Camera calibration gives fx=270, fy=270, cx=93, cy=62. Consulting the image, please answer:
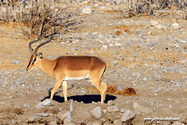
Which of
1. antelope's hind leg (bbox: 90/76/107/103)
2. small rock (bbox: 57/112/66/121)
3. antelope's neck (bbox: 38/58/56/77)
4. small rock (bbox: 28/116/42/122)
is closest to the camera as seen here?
small rock (bbox: 28/116/42/122)

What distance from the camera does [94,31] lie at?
17.2 meters

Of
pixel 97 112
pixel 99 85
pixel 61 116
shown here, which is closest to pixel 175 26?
pixel 99 85

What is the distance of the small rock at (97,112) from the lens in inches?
256

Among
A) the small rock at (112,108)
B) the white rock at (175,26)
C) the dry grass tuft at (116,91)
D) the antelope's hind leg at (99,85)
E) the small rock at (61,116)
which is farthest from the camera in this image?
the white rock at (175,26)

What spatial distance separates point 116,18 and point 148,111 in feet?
46.7

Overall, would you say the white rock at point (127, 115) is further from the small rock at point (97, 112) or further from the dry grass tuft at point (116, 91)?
the dry grass tuft at point (116, 91)

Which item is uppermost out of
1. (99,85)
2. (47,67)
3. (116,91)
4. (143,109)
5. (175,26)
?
(175,26)

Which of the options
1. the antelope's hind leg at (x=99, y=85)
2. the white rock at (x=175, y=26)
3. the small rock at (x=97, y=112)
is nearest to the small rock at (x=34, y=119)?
the small rock at (x=97, y=112)

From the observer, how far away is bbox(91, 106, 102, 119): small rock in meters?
6.49

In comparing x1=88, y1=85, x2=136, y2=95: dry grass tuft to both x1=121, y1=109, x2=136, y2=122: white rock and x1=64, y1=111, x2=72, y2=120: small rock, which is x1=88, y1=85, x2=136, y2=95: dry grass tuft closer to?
x1=121, y1=109, x2=136, y2=122: white rock

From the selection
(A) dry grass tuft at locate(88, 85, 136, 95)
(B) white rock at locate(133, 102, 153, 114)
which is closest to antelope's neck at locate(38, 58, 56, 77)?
(A) dry grass tuft at locate(88, 85, 136, 95)

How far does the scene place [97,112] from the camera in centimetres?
654

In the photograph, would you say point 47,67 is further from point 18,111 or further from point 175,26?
point 175,26

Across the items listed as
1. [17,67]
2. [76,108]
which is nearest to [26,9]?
[17,67]
